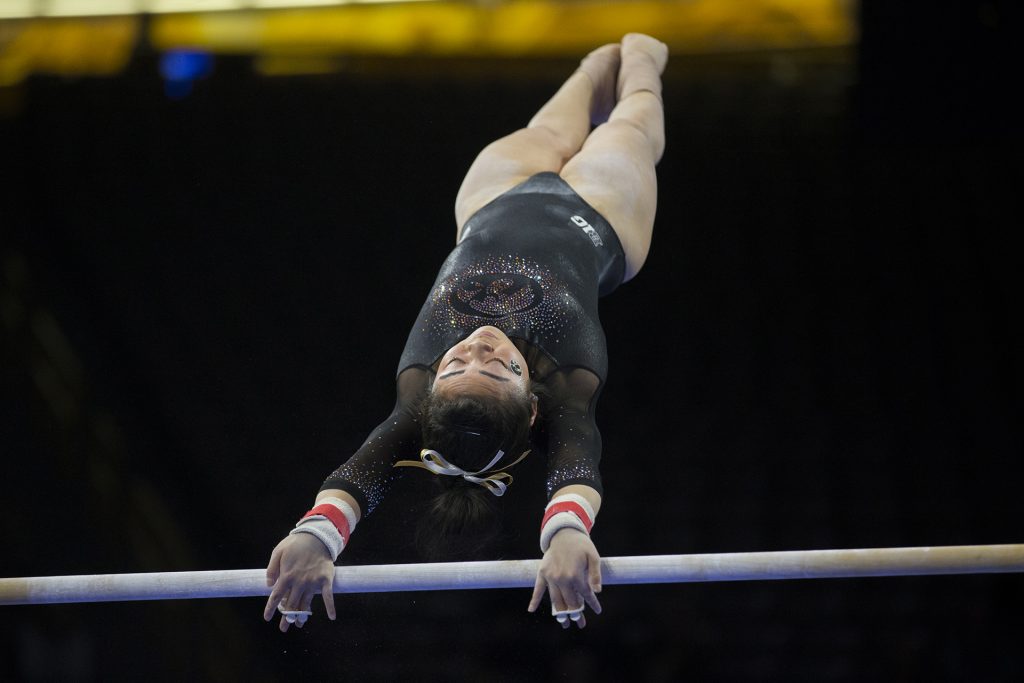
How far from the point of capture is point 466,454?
2.62 m

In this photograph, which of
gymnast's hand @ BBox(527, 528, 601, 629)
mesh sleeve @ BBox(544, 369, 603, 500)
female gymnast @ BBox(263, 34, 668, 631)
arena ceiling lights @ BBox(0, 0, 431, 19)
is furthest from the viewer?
arena ceiling lights @ BBox(0, 0, 431, 19)

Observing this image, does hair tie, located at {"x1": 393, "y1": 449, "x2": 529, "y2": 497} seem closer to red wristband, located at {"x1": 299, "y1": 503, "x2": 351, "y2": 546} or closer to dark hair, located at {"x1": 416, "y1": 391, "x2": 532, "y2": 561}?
dark hair, located at {"x1": 416, "y1": 391, "x2": 532, "y2": 561}

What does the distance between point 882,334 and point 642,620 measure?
1.48 metres

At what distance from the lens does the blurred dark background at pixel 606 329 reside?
332 cm

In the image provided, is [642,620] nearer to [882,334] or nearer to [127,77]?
[882,334]

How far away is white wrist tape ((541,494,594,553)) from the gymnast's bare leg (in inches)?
48.7

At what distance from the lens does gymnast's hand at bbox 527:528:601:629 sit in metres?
2.24

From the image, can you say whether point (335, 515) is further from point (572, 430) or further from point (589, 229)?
point (589, 229)

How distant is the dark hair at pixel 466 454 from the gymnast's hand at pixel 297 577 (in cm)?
42

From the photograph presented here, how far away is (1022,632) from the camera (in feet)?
10.6

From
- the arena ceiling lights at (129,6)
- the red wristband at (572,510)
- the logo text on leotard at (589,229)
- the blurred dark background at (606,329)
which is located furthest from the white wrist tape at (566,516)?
the arena ceiling lights at (129,6)

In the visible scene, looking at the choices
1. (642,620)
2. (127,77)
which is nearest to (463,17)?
(127,77)

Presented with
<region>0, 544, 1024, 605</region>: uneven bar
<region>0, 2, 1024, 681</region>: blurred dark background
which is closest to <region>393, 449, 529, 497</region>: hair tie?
<region>0, 544, 1024, 605</region>: uneven bar

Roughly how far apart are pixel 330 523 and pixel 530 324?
2.68ft
